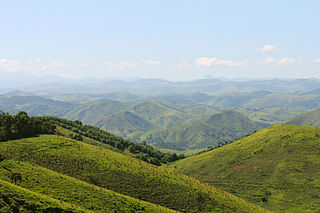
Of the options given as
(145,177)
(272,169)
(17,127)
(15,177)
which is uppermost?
(17,127)

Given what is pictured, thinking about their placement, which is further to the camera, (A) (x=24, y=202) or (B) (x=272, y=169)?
(B) (x=272, y=169)

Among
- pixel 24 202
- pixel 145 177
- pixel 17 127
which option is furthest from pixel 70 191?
pixel 17 127

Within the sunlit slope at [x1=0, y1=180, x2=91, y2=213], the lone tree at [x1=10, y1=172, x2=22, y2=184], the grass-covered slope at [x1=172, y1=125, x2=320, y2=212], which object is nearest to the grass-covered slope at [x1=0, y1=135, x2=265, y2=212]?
the lone tree at [x1=10, y1=172, x2=22, y2=184]

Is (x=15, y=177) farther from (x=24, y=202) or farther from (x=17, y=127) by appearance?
(x=17, y=127)

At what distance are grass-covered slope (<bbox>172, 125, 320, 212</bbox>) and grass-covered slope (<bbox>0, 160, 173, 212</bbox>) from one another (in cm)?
7998

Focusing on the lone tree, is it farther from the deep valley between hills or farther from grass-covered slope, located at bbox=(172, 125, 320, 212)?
grass-covered slope, located at bbox=(172, 125, 320, 212)

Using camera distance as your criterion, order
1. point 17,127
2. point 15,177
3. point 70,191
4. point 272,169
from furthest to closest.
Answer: point 272,169, point 17,127, point 70,191, point 15,177

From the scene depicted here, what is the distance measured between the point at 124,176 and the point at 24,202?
44305mm

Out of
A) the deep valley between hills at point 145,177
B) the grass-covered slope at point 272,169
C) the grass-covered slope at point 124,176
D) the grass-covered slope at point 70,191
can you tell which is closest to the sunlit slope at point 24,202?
the deep valley between hills at point 145,177

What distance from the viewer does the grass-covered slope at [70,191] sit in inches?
2419

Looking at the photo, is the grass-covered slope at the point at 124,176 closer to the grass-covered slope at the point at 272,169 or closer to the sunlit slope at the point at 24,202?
the sunlit slope at the point at 24,202

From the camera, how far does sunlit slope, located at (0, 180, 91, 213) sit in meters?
44.9

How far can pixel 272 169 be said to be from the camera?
148625 mm

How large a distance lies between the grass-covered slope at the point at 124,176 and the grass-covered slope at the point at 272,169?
34815 millimetres
